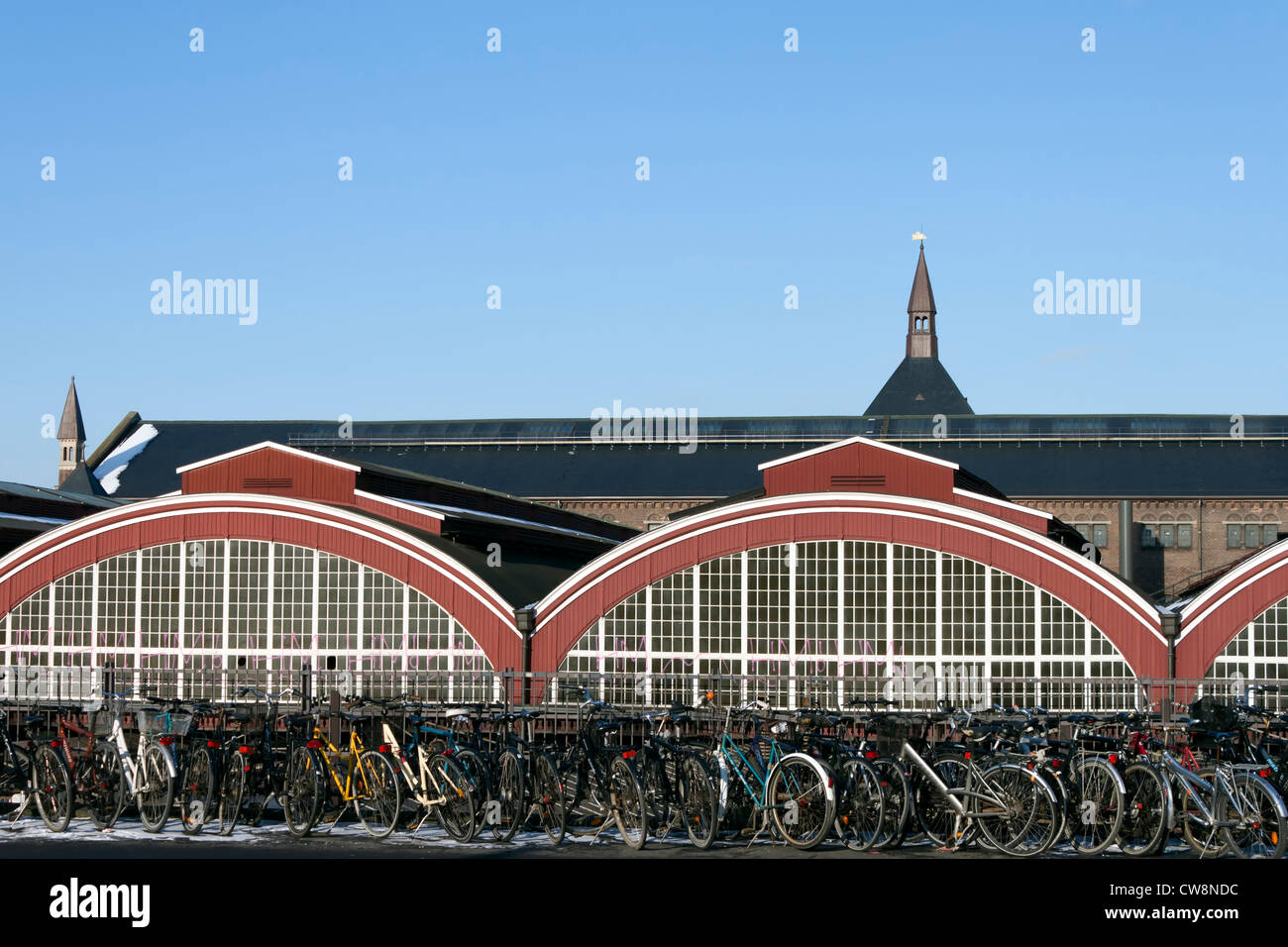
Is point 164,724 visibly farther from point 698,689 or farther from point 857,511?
point 857,511

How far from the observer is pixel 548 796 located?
16719 mm

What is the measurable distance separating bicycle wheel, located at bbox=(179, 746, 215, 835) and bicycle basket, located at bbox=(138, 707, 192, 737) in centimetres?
32

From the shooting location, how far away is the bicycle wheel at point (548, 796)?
54.1ft

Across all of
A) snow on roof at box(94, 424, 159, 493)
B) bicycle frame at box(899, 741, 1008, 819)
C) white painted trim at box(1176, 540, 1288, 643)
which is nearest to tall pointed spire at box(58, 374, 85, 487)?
snow on roof at box(94, 424, 159, 493)

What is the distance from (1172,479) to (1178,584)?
6.12 m

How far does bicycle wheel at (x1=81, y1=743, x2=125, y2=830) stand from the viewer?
17891mm

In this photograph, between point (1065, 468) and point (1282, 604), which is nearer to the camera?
point (1282, 604)

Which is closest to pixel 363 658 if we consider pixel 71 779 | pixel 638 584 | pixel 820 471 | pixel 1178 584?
pixel 638 584

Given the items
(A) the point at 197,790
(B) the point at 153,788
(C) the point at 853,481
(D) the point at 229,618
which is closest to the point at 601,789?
(A) the point at 197,790

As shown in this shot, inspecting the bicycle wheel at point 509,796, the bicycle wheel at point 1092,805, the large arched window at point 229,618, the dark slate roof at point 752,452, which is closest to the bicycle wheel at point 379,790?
the bicycle wheel at point 509,796

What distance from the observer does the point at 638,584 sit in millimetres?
35062

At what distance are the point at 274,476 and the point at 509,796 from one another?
2479cm
